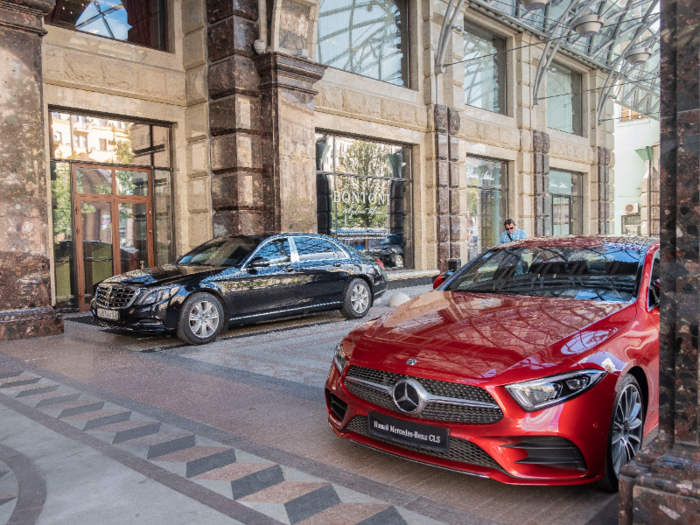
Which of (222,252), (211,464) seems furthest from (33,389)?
(222,252)

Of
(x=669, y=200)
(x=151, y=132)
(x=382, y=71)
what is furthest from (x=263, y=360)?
(x=382, y=71)

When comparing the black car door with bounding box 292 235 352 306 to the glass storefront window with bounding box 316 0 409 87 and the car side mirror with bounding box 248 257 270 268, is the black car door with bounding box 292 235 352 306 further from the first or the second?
the glass storefront window with bounding box 316 0 409 87

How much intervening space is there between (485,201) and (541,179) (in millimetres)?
2782

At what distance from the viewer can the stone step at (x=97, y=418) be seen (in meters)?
4.76

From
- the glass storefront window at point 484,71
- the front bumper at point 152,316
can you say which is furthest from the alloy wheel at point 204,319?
the glass storefront window at point 484,71

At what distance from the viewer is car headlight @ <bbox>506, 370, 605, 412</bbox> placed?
3104 millimetres

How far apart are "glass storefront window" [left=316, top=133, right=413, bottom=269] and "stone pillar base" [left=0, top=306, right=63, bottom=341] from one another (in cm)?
638

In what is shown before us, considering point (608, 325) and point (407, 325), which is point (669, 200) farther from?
point (407, 325)

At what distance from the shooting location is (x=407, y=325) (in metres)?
3.98

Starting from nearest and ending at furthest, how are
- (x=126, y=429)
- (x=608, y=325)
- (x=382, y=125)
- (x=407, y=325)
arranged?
(x=608, y=325)
(x=407, y=325)
(x=126, y=429)
(x=382, y=125)

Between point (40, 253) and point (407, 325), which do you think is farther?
point (40, 253)

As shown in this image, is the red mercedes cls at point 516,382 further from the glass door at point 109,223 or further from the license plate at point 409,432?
the glass door at point 109,223

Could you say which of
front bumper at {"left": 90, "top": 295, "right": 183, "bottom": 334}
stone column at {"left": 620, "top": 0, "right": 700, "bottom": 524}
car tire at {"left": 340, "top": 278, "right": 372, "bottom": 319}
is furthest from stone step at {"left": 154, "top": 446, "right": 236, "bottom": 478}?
car tire at {"left": 340, "top": 278, "right": 372, "bottom": 319}

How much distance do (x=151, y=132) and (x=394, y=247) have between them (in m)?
6.67
